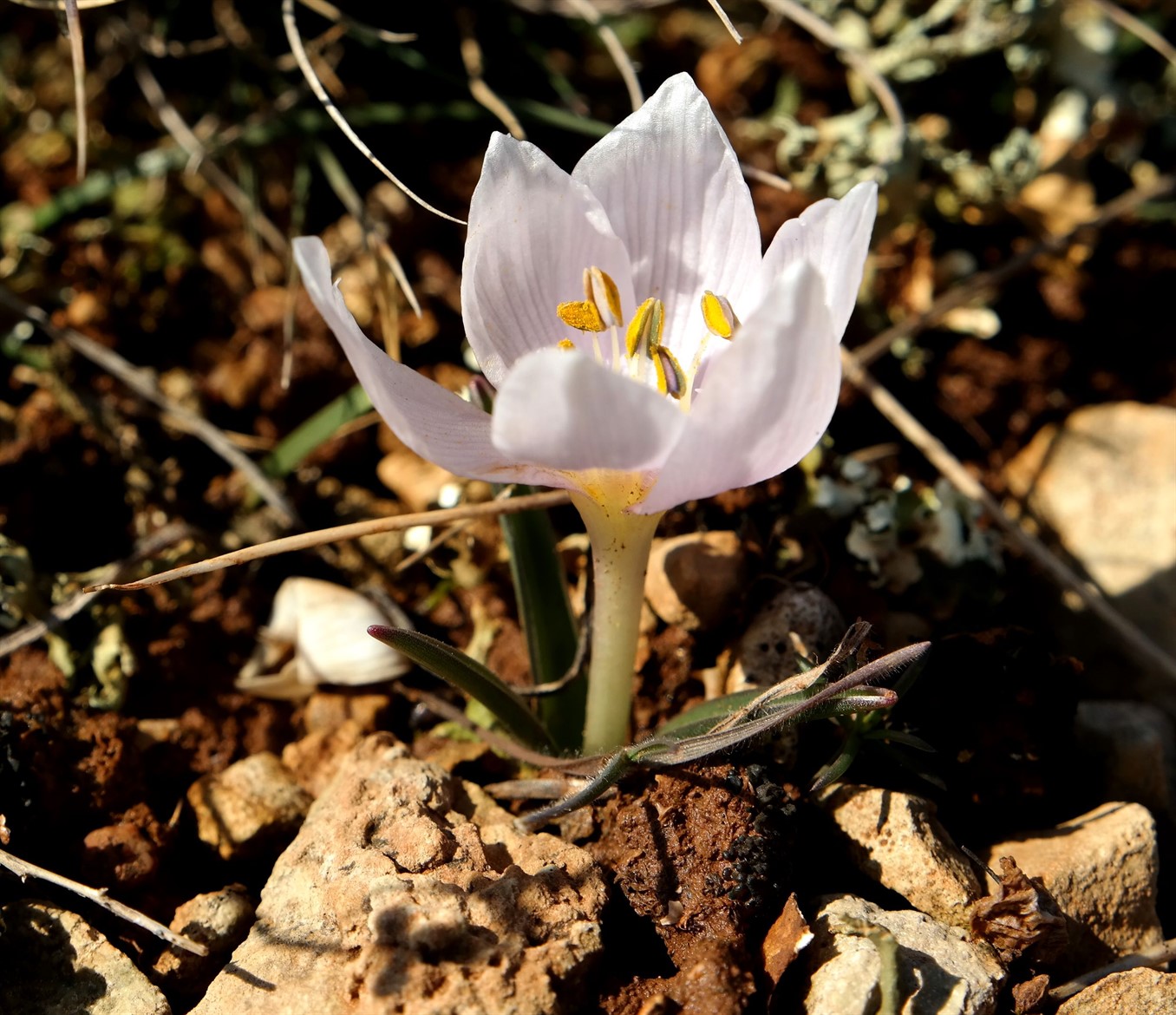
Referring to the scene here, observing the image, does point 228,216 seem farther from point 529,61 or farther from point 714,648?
point 714,648

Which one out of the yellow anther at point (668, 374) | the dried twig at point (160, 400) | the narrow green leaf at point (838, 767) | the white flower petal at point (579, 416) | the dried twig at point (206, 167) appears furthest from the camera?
the dried twig at point (206, 167)

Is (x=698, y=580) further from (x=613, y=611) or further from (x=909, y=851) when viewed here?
(x=909, y=851)

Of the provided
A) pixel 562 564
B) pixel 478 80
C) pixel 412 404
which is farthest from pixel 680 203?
pixel 478 80

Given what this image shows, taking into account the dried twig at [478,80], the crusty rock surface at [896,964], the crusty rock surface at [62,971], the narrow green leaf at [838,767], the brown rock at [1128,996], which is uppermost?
the dried twig at [478,80]

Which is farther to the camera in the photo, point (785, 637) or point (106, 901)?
point (785, 637)

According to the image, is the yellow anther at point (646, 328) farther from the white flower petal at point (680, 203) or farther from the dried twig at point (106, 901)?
the dried twig at point (106, 901)

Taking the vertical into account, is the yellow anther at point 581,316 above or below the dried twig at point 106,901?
above

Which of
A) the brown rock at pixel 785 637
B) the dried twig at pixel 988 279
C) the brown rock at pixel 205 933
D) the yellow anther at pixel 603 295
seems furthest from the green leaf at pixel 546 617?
the dried twig at pixel 988 279
